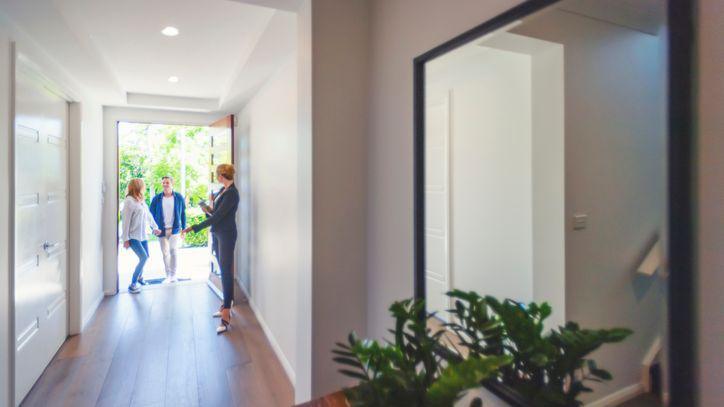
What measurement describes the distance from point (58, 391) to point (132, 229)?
96.6 inches

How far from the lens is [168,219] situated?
5086 millimetres

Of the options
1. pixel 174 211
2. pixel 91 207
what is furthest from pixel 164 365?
pixel 174 211

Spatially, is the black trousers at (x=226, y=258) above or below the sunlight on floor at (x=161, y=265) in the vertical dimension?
above

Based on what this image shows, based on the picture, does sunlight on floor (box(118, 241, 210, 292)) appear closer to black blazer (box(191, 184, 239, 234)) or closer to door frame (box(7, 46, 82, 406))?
door frame (box(7, 46, 82, 406))

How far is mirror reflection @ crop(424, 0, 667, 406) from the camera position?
0.70 m

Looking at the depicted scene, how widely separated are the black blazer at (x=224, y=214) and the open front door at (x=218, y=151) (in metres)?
0.52

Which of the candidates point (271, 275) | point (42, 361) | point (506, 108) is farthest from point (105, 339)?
point (506, 108)

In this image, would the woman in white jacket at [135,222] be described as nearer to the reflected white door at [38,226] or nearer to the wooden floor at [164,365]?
the wooden floor at [164,365]

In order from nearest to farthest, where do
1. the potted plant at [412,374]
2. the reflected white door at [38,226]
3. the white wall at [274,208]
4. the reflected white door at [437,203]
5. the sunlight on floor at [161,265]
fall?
the potted plant at [412,374] → the reflected white door at [437,203] → the reflected white door at [38,226] → the white wall at [274,208] → the sunlight on floor at [161,265]

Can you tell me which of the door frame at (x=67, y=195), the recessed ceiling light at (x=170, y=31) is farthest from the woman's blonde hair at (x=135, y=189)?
the recessed ceiling light at (x=170, y=31)

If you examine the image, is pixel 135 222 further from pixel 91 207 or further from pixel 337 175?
pixel 337 175

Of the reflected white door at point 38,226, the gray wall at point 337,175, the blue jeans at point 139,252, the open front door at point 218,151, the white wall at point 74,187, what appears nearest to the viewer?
the gray wall at point 337,175

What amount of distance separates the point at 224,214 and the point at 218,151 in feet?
4.33

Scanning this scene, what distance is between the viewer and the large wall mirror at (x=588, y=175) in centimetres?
67
